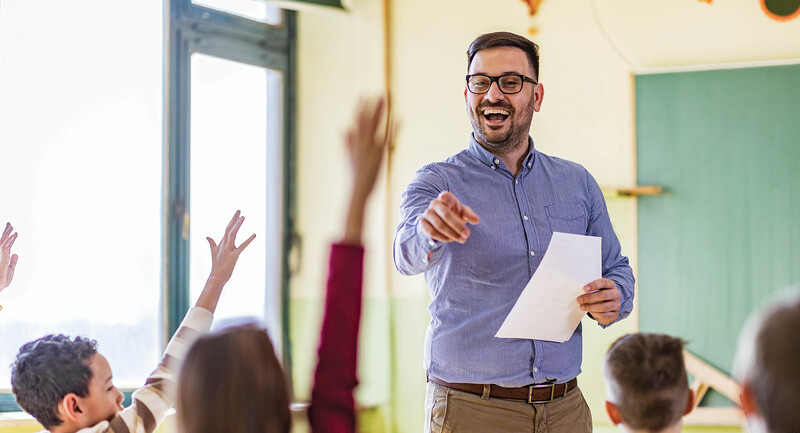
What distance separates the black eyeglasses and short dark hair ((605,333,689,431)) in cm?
83

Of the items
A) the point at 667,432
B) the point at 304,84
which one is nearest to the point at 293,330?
the point at 304,84

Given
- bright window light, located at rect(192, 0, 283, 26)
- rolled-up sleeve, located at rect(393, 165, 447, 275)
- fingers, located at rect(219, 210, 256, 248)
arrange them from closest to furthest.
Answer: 1. fingers, located at rect(219, 210, 256, 248)
2. rolled-up sleeve, located at rect(393, 165, 447, 275)
3. bright window light, located at rect(192, 0, 283, 26)

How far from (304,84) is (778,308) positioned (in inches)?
136

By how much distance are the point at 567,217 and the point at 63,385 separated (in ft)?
4.14

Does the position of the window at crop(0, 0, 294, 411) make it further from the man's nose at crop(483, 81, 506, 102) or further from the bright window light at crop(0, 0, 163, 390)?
the man's nose at crop(483, 81, 506, 102)

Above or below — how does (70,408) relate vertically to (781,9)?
below

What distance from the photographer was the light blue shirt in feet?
6.26

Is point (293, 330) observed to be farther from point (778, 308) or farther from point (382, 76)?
point (778, 308)

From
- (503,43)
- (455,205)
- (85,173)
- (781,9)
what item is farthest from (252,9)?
(455,205)

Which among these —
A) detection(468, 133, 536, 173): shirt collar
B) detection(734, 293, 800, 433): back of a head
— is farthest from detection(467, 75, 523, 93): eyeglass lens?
detection(734, 293, 800, 433): back of a head

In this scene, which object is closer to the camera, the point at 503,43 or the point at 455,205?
the point at 455,205

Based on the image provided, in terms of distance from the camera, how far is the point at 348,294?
1011 millimetres

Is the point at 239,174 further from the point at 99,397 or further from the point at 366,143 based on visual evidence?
the point at 366,143

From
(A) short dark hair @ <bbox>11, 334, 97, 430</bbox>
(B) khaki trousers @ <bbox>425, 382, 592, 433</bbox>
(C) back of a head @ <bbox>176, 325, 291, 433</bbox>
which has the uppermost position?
(C) back of a head @ <bbox>176, 325, 291, 433</bbox>
